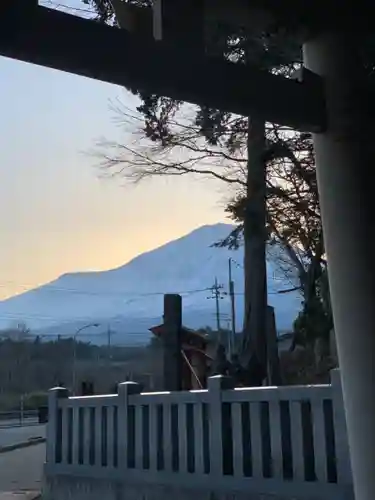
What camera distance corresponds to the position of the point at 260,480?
401 centimetres

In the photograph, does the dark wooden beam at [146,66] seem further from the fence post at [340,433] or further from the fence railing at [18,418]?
the fence railing at [18,418]

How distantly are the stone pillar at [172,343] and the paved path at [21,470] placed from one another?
1.80 meters

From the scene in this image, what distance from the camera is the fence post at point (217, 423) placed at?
14.0 feet

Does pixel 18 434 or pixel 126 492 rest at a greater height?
pixel 126 492

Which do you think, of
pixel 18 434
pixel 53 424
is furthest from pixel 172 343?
pixel 18 434

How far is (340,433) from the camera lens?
3662 millimetres

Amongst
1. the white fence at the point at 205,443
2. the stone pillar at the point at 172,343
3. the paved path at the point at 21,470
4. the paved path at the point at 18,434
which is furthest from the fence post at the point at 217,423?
the paved path at the point at 18,434

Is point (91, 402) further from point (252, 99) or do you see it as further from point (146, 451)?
point (252, 99)

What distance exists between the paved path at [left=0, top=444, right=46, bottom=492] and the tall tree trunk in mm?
2543

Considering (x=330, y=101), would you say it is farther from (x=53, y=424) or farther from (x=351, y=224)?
(x=53, y=424)

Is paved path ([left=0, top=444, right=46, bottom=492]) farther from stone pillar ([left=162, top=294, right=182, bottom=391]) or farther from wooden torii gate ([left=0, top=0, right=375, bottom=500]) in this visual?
wooden torii gate ([left=0, top=0, right=375, bottom=500])

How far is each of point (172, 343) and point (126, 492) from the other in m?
1.58

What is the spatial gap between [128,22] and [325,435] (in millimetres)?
2377

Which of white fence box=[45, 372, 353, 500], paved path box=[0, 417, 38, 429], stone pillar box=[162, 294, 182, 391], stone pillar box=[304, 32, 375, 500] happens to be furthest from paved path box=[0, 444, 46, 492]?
paved path box=[0, 417, 38, 429]
